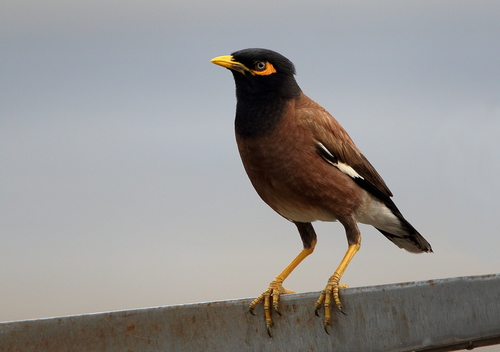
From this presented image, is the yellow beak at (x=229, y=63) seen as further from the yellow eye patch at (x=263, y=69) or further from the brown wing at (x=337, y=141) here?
the brown wing at (x=337, y=141)

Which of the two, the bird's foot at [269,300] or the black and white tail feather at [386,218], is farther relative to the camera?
the black and white tail feather at [386,218]

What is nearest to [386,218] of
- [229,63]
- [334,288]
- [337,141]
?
[337,141]

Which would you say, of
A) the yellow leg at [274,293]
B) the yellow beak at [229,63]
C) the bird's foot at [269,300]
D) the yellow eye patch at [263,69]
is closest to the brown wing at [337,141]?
the yellow eye patch at [263,69]

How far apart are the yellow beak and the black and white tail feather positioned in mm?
586

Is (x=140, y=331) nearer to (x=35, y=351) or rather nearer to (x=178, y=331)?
(x=178, y=331)

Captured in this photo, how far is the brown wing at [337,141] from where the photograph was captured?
3.05 metres

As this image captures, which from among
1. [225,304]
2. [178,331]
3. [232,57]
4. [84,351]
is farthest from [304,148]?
[84,351]

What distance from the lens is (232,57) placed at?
3072 mm

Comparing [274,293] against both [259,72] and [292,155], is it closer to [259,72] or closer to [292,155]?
[292,155]

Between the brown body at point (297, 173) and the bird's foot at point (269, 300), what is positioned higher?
the brown body at point (297, 173)

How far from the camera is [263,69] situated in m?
3.06

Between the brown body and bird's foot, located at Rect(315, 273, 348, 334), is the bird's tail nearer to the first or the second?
the brown body

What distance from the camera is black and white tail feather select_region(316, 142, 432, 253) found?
10.2 feet

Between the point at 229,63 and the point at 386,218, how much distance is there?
1.39 meters
